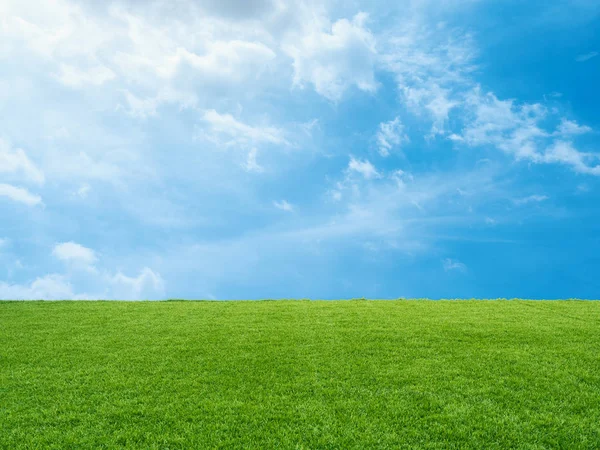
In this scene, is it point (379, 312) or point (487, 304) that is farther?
point (487, 304)

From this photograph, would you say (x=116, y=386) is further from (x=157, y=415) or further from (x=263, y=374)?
(x=263, y=374)

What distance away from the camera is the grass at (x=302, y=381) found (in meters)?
4.61

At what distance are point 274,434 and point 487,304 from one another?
25.6 ft

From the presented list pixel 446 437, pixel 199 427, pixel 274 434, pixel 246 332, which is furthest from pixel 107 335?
pixel 446 437

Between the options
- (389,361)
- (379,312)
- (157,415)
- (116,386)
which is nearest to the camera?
(157,415)

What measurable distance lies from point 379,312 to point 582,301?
19.4 ft

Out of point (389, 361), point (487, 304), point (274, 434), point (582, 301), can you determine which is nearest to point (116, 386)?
point (274, 434)

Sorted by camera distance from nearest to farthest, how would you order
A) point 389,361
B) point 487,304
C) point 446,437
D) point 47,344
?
point 446,437 → point 389,361 → point 47,344 → point 487,304

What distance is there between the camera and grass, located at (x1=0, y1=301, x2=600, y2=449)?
4.61 meters

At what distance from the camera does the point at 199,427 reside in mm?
4699

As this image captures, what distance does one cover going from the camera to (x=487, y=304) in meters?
10.7

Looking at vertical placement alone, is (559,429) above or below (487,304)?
below

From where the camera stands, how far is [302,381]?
18.7 feet

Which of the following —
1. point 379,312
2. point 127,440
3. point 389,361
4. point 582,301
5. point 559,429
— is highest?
point 582,301
